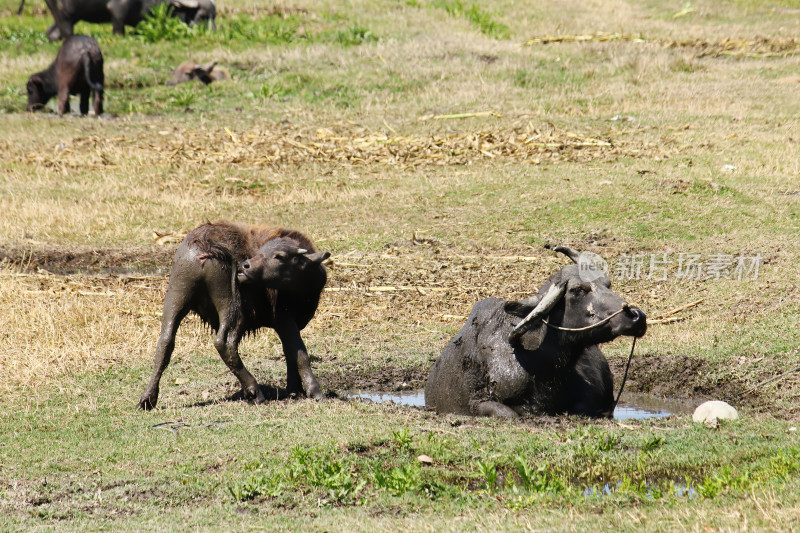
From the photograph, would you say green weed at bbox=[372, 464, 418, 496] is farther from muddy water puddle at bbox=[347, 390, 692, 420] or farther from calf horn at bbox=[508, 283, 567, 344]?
muddy water puddle at bbox=[347, 390, 692, 420]

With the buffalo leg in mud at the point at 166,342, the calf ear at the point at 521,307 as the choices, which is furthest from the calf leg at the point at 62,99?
the calf ear at the point at 521,307

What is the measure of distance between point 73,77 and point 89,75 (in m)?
0.41

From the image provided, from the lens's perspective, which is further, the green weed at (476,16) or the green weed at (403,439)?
the green weed at (476,16)

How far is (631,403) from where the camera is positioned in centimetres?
933

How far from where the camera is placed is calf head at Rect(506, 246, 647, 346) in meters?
7.88

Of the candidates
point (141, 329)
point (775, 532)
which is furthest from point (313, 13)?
point (775, 532)

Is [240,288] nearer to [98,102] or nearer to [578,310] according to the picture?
[578,310]

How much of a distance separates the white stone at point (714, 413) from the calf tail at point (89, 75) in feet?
62.7

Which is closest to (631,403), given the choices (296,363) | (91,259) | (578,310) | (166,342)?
(578,310)

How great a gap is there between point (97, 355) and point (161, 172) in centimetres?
934

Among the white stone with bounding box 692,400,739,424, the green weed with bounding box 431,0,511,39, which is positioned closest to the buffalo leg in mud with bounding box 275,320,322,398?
the white stone with bounding box 692,400,739,424

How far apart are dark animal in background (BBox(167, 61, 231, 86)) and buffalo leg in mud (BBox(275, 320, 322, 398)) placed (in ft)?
61.5

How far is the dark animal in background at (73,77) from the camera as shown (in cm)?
2367

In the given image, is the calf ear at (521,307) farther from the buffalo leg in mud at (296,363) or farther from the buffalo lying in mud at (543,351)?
the buffalo leg in mud at (296,363)
